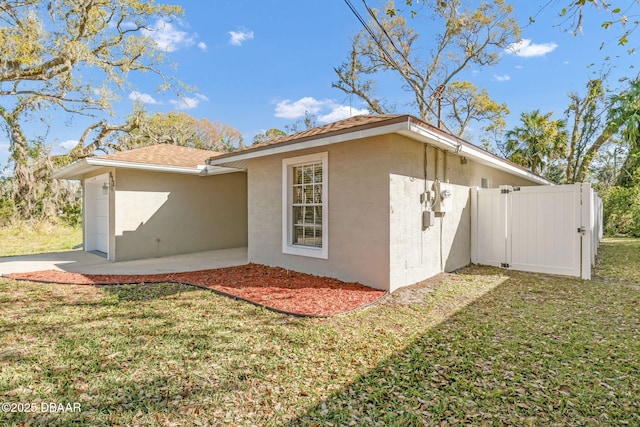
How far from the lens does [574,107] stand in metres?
22.0

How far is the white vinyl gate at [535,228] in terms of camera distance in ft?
21.7

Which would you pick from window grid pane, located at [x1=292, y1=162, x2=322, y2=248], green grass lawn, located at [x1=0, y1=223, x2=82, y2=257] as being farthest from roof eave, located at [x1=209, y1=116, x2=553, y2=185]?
green grass lawn, located at [x1=0, y1=223, x2=82, y2=257]

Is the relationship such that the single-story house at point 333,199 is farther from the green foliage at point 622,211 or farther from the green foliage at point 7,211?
the green foliage at point 622,211

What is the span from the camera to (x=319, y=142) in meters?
5.89

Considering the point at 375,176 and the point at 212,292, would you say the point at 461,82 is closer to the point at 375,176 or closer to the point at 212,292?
the point at 375,176

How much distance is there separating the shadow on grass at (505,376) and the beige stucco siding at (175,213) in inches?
330

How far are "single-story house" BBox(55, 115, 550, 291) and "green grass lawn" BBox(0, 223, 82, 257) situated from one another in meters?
3.33

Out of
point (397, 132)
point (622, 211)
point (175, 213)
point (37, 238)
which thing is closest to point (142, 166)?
point (175, 213)

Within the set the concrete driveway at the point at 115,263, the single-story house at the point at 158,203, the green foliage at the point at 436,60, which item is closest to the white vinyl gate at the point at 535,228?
the concrete driveway at the point at 115,263

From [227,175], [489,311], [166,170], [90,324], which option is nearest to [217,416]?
[90,324]

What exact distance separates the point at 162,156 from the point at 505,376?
10067mm

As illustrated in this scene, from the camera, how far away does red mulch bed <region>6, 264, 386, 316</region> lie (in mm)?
4922

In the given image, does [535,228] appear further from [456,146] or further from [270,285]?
[270,285]

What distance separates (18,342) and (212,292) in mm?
2495
